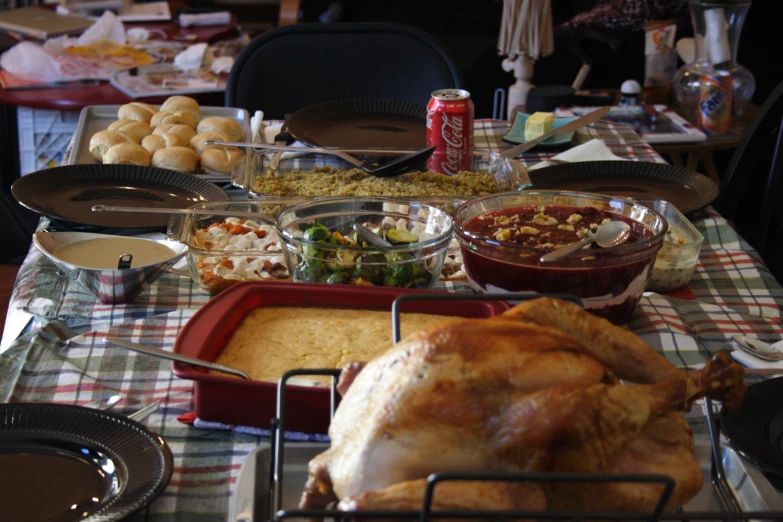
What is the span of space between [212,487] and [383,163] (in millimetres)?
1006

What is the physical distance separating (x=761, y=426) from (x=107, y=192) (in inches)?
49.9

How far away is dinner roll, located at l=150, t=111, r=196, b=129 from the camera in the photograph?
6.47ft

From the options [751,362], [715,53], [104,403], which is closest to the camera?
[104,403]

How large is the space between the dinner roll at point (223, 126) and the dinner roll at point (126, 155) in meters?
0.22

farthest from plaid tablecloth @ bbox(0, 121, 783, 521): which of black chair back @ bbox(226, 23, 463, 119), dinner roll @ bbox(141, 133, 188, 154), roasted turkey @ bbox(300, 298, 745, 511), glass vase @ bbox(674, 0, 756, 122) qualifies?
glass vase @ bbox(674, 0, 756, 122)

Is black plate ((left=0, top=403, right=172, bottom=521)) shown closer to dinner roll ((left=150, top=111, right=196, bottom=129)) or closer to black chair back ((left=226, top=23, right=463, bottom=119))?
dinner roll ((left=150, top=111, right=196, bottom=129))

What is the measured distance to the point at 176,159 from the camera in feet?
5.73

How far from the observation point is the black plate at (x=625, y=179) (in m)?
1.64

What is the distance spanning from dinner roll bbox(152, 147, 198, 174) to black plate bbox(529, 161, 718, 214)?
2.44ft

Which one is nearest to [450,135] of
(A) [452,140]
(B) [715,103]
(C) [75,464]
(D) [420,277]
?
(A) [452,140]

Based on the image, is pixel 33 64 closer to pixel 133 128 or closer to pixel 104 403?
pixel 133 128

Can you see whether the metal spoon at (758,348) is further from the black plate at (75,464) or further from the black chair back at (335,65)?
the black chair back at (335,65)

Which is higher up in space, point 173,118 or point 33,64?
point 173,118

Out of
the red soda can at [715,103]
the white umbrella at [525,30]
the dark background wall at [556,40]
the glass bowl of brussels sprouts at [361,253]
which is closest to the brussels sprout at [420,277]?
the glass bowl of brussels sprouts at [361,253]
